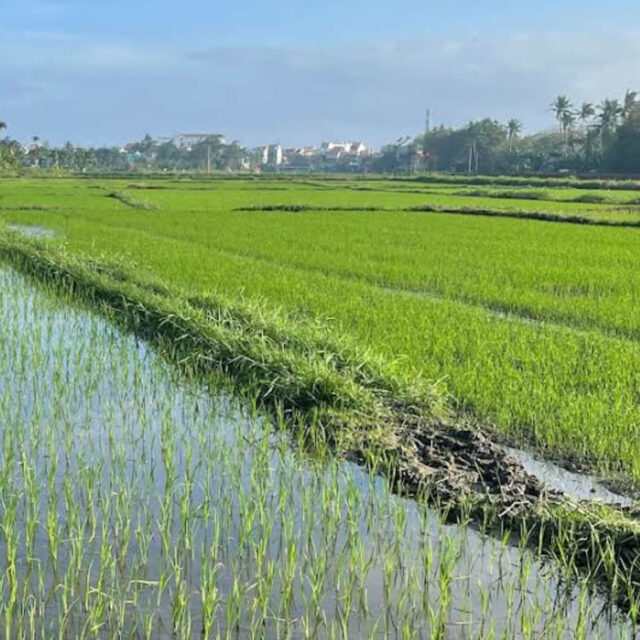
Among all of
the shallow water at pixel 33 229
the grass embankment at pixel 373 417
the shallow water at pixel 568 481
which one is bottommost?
the shallow water at pixel 568 481

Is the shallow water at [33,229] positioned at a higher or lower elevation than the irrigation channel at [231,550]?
higher

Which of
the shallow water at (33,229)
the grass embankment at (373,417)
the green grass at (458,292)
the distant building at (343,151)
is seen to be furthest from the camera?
the distant building at (343,151)

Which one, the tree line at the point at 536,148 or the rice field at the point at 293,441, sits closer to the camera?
the rice field at the point at 293,441

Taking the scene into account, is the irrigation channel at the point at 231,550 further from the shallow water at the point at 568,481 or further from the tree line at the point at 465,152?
the tree line at the point at 465,152

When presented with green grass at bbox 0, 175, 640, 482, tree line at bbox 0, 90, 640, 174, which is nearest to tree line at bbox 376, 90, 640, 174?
tree line at bbox 0, 90, 640, 174

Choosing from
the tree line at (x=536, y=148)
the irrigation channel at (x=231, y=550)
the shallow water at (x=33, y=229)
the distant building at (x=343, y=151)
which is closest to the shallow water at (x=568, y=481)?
the irrigation channel at (x=231, y=550)

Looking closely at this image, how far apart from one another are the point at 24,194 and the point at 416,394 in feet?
74.0

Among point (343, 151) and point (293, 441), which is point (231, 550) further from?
point (343, 151)

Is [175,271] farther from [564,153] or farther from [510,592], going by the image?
[564,153]

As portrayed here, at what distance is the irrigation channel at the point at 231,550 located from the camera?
8.25 feet

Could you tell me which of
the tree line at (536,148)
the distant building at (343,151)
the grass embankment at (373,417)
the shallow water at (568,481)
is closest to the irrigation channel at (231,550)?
the grass embankment at (373,417)

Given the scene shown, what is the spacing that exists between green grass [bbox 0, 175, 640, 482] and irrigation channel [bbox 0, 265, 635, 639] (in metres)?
1.15

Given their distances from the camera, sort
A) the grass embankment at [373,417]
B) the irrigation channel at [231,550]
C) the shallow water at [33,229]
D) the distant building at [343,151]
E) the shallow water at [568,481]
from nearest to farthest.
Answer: the irrigation channel at [231,550] → the grass embankment at [373,417] → the shallow water at [568,481] → the shallow water at [33,229] → the distant building at [343,151]

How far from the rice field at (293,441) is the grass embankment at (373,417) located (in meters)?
0.03
